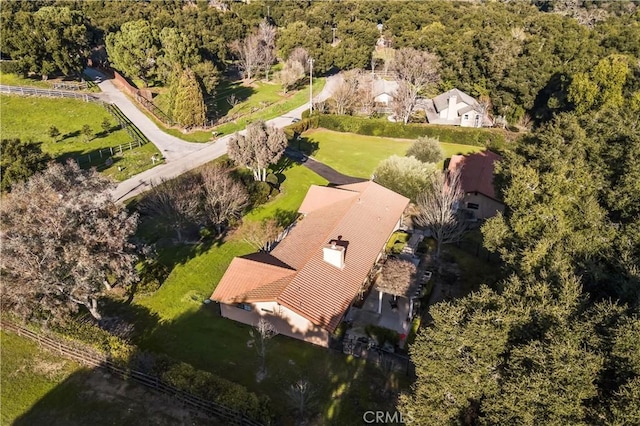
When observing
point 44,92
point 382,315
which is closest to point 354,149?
point 382,315

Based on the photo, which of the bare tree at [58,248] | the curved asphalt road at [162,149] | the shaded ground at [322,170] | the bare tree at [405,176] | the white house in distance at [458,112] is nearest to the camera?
the bare tree at [58,248]

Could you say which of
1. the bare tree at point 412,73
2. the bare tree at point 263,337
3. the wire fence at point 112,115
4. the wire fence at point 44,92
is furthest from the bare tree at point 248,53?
the bare tree at point 263,337

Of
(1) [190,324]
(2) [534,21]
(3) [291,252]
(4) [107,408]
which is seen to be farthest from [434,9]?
(4) [107,408]

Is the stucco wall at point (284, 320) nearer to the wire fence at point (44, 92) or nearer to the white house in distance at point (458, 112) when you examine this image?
the white house in distance at point (458, 112)

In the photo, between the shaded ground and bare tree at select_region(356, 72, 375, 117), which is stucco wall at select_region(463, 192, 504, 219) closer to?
the shaded ground

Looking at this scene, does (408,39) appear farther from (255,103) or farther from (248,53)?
(255,103)
